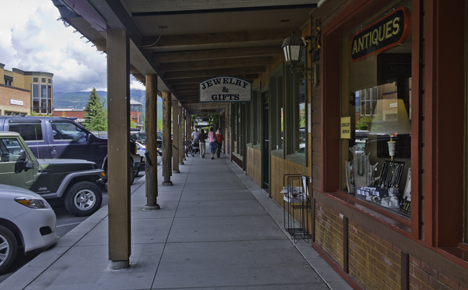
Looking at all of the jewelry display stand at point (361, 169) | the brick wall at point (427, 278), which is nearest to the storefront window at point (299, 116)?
the jewelry display stand at point (361, 169)

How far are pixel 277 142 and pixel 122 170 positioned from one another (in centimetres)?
462

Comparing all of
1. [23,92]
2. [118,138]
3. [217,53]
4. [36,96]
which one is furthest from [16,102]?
[36,96]

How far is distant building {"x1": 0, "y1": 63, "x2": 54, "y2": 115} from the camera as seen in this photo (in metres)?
29.4

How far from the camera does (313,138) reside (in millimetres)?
5156

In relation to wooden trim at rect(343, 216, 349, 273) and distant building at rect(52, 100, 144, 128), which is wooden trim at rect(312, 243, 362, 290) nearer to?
wooden trim at rect(343, 216, 349, 273)

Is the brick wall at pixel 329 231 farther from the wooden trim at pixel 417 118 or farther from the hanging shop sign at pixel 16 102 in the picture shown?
the hanging shop sign at pixel 16 102

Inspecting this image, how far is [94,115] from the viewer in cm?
7562

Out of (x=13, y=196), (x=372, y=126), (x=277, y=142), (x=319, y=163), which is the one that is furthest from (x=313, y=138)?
(x=13, y=196)

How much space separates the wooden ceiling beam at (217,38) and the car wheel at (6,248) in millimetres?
3424

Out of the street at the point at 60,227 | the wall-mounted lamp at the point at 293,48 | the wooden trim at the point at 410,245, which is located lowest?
the street at the point at 60,227

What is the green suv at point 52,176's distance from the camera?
7.12 metres

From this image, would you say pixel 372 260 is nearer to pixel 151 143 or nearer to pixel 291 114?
pixel 291 114

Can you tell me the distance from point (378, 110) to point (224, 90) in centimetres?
536

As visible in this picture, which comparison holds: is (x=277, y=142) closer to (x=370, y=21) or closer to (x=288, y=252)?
(x=288, y=252)
